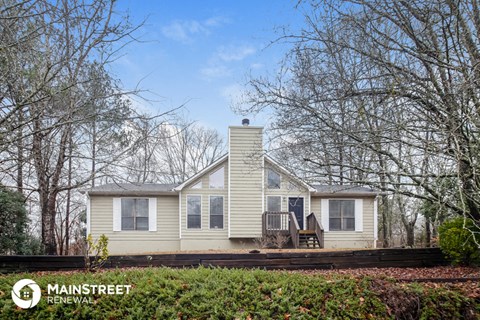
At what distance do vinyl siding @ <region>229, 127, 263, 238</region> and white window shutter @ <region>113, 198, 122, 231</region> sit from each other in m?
4.15

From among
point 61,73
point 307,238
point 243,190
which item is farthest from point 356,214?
point 61,73

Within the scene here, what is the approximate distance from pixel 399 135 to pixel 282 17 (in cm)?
269

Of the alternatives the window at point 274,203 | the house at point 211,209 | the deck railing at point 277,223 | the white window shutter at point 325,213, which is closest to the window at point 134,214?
the house at point 211,209

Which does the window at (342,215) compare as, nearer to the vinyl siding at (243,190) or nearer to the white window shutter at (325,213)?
the white window shutter at (325,213)

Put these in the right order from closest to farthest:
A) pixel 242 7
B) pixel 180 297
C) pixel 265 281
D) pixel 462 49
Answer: pixel 180 297, pixel 265 281, pixel 462 49, pixel 242 7

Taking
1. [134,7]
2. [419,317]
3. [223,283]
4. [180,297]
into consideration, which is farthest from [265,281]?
[134,7]

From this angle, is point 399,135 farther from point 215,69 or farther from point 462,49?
point 215,69

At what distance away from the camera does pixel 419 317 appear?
321 cm

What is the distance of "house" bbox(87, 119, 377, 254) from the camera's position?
41.4 feet

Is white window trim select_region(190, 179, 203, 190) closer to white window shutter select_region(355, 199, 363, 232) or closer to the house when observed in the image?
the house

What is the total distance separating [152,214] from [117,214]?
1274mm

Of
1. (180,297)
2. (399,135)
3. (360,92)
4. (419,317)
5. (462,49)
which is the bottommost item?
(419,317)

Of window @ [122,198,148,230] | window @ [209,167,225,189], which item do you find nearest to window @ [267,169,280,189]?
window @ [209,167,225,189]

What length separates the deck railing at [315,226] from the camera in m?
12.0
